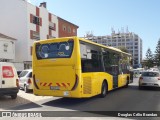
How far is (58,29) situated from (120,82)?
35.2 m

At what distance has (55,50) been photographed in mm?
12031

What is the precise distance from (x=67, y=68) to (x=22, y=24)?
105ft

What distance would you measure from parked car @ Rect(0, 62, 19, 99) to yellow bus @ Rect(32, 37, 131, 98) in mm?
1477

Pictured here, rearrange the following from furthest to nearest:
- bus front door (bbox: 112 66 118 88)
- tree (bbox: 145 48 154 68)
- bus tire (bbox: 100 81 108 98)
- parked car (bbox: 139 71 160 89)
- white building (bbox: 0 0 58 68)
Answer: tree (bbox: 145 48 154 68)
white building (bbox: 0 0 58 68)
parked car (bbox: 139 71 160 89)
bus front door (bbox: 112 66 118 88)
bus tire (bbox: 100 81 108 98)

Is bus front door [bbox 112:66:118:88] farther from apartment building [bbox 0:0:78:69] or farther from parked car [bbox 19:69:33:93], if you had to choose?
apartment building [bbox 0:0:78:69]

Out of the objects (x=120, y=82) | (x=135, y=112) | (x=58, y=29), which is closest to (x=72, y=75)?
(x=135, y=112)

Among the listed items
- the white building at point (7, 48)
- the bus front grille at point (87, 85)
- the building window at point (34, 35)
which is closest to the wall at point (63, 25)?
the building window at point (34, 35)

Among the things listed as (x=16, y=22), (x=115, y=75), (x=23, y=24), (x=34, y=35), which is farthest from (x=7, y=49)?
(x=115, y=75)

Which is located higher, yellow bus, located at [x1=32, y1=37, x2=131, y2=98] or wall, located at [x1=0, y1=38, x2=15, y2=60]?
wall, located at [x1=0, y1=38, x2=15, y2=60]

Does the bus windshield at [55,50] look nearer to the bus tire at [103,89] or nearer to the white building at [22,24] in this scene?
the bus tire at [103,89]

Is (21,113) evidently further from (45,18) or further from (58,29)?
(58,29)

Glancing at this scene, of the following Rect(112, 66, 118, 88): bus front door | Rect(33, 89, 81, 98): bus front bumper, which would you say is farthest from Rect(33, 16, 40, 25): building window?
Rect(33, 89, 81, 98): bus front bumper

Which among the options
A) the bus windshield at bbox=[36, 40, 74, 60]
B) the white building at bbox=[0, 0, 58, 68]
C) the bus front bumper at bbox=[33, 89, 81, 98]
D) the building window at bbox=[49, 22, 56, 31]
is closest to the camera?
the bus front bumper at bbox=[33, 89, 81, 98]

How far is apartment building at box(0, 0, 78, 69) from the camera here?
4134 centimetres
